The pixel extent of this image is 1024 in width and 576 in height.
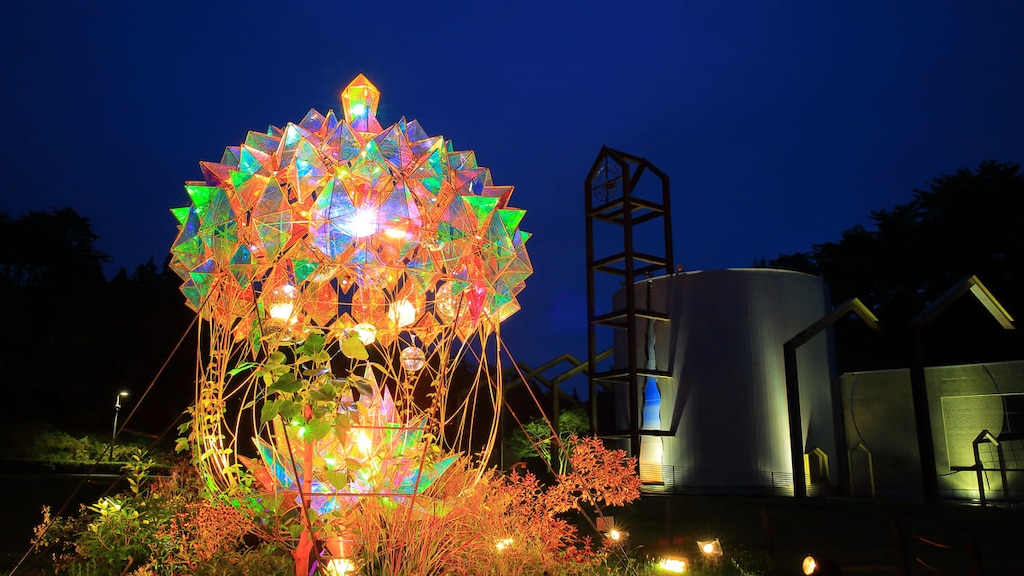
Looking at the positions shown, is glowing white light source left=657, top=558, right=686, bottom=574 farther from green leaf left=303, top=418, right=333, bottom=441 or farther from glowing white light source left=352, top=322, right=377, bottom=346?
green leaf left=303, top=418, right=333, bottom=441

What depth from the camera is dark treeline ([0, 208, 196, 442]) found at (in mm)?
27859

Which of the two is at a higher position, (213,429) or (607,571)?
(213,429)

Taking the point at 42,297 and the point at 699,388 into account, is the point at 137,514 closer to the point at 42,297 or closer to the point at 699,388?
the point at 699,388

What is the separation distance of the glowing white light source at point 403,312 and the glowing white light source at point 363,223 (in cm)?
114

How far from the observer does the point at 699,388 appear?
21516 millimetres

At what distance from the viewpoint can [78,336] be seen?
105ft

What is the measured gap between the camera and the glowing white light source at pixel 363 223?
5219 millimetres

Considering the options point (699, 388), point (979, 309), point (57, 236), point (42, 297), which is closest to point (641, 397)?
point (699, 388)

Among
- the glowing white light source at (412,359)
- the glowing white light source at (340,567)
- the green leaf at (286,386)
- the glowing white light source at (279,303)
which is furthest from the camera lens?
the glowing white light source at (412,359)

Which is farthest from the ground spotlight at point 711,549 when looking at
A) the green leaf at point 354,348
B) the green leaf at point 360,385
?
the green leaf at point 354,348

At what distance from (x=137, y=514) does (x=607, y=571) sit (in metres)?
4.04

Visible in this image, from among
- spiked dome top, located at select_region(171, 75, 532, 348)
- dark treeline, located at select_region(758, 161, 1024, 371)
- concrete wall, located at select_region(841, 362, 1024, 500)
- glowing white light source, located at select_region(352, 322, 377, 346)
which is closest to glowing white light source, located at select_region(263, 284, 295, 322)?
spiked dome top, located at select_region(171, 75, 532, 348)

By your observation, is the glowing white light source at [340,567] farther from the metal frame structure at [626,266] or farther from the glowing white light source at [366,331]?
the metal frame structure at [626,266]

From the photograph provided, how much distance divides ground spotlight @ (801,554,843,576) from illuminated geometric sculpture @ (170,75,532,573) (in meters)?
3.08
